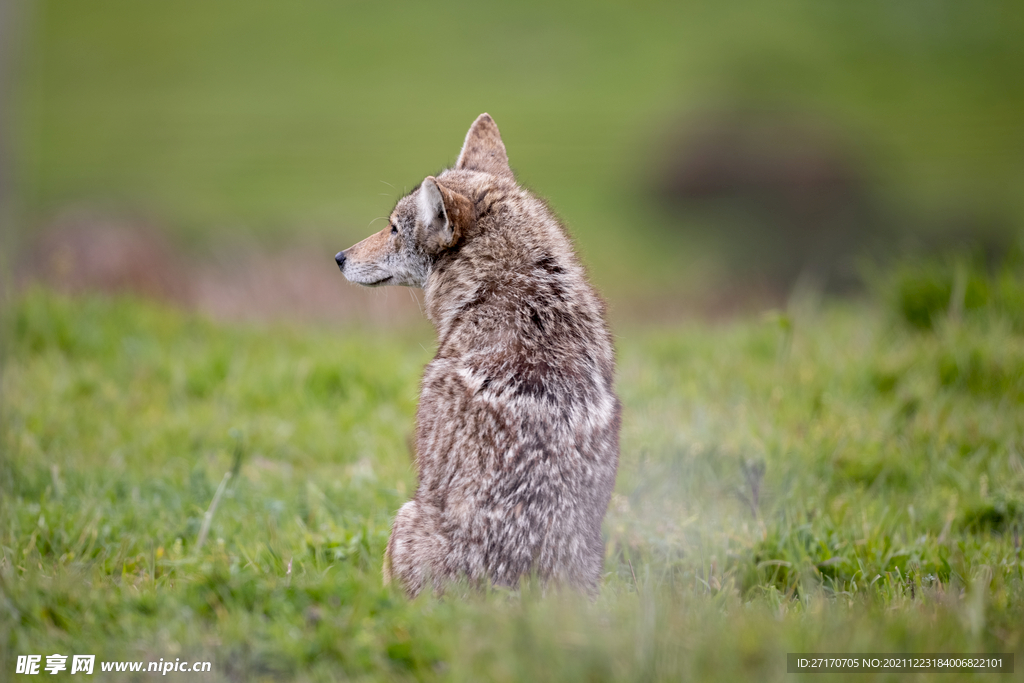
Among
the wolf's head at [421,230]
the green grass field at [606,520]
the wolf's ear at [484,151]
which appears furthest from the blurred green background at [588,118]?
the wolf's head at [421,230]

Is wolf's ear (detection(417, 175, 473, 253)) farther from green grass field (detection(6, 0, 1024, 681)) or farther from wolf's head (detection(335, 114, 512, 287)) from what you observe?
green grass field (detection(6, 0, 1024, 681))

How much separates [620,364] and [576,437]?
3479 millimetres

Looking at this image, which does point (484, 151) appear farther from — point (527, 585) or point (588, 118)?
point (588, 118)

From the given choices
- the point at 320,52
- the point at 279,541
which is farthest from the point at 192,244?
the point at 320,52

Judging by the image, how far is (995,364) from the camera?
18.7 feet

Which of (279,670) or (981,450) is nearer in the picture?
(279,670)

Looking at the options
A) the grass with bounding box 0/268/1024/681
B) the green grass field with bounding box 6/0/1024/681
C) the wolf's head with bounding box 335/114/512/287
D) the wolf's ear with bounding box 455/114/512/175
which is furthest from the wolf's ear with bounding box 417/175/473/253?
the grass with bounding box 0/268/1024/681

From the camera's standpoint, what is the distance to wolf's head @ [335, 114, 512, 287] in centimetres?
369

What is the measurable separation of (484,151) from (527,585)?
255 centimetres

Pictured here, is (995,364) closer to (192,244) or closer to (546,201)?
(546,201)

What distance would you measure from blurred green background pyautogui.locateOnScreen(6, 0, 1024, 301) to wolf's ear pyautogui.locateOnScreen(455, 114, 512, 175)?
935 cm

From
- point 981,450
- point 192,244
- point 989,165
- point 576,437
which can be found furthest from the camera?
point 989,165

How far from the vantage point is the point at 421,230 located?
12.7 ft

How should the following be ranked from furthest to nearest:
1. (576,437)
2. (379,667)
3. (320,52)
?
(320,52), (576,437), (379,667)
